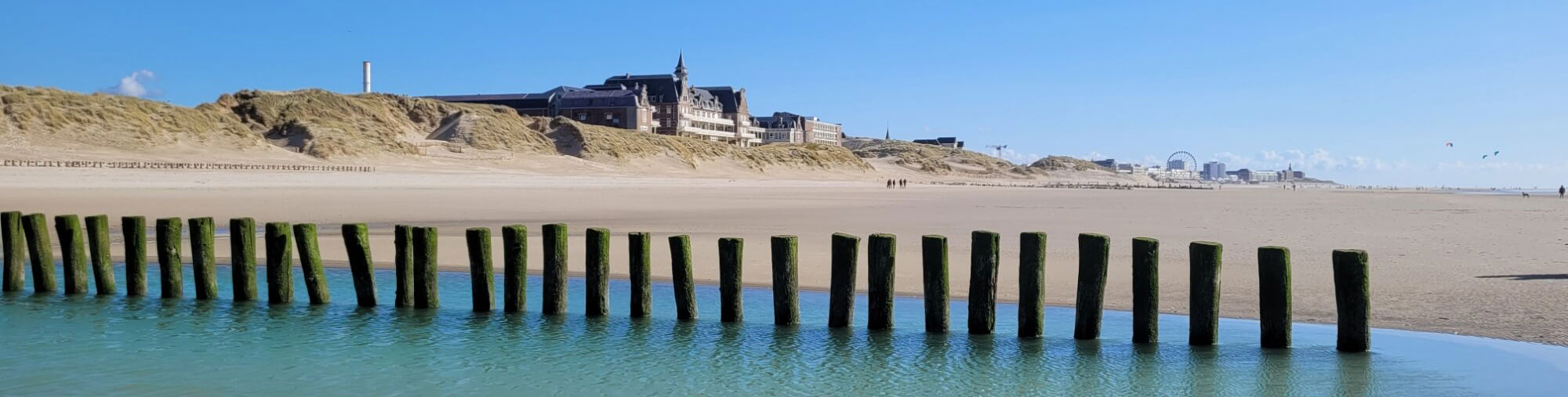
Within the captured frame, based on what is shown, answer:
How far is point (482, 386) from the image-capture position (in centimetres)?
757

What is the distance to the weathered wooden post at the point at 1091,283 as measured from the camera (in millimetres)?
8523

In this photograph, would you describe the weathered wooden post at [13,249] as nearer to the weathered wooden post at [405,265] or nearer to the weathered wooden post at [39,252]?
the weathered wooden post at [39,252]

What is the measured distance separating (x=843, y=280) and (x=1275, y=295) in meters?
3.38

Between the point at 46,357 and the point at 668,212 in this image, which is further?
the point at 668,212

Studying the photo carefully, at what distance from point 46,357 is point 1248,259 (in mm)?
13805

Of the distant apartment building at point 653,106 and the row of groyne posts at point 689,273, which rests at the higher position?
the distant apartment building at point 653,106

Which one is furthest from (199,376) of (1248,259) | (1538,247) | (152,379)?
(1538,247)

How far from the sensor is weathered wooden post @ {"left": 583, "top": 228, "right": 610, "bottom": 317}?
31.4ft

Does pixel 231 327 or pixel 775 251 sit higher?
pixel 775 251

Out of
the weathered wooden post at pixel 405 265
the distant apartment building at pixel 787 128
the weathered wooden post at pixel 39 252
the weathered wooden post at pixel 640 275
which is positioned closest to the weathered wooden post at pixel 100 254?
the weathered wooden post at pixel 39 252

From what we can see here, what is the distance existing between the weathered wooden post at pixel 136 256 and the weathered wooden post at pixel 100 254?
195 mm

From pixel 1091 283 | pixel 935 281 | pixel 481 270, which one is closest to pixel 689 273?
pixel 481 270

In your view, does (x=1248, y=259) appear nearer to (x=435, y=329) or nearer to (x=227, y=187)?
(x=435, y=329)

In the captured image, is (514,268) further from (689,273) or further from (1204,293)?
(1204,293)
